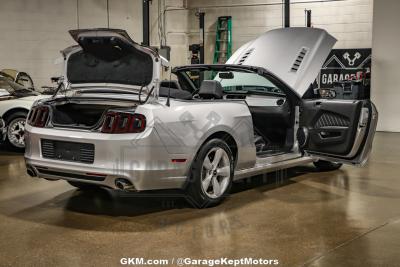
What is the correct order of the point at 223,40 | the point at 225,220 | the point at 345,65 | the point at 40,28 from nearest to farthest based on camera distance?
the point at 225,220 → the point at 40,28 → the point at 345,65 → the point at 223,40

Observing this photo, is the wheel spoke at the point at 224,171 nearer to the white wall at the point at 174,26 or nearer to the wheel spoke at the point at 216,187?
the wheel spoke at the point at 216,187

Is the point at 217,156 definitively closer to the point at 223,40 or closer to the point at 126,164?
the point at 126,164

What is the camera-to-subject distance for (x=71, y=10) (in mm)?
13172

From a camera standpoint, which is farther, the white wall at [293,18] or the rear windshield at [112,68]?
the white wall at [293,18]

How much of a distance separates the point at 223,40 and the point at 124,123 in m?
11.4

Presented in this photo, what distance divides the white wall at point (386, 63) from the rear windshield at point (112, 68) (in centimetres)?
792

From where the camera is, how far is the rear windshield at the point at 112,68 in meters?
4.64

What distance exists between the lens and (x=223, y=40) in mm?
15312

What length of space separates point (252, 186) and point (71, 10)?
9.04m

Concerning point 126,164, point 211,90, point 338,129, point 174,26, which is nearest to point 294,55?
point 338,129

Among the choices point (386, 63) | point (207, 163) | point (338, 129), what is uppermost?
point (386, 63)

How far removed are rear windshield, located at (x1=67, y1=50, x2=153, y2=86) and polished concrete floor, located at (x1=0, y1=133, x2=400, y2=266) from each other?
Result: 3.94ft

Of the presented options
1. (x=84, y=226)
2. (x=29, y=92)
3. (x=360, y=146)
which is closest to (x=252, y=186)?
(x=360, y=146)

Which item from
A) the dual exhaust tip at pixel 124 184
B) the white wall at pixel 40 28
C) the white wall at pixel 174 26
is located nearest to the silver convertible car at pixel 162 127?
the dual exhaust tip at pixel 124 184
